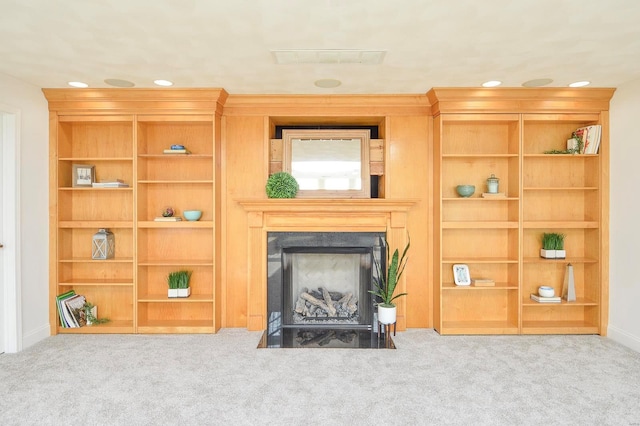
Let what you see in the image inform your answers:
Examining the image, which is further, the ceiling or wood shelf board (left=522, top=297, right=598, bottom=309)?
wood shelf board (left=522, top=297, right=598, bottom=309)

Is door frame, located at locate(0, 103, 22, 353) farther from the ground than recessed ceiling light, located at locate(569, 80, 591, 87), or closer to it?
closer to it

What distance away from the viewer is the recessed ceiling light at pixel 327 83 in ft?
10.5

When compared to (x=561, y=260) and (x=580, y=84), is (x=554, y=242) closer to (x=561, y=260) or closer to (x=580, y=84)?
(x=561, y=260)

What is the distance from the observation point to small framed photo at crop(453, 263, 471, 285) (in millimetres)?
3701

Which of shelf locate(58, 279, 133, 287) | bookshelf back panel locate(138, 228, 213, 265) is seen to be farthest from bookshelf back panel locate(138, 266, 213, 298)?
shelf locate(58, 279, 133, 287)

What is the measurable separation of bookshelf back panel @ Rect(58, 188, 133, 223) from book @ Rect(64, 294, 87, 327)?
2.68 feet

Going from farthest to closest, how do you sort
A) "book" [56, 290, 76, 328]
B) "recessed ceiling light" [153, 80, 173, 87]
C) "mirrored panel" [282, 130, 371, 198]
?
"mirrored panel" [282, 130, 371, 198], "book" [56, 290, 76, 328], "recessed ceiling light" [153, 80, 173, 87]

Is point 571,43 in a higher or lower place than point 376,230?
higher

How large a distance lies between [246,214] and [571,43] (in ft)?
9.84

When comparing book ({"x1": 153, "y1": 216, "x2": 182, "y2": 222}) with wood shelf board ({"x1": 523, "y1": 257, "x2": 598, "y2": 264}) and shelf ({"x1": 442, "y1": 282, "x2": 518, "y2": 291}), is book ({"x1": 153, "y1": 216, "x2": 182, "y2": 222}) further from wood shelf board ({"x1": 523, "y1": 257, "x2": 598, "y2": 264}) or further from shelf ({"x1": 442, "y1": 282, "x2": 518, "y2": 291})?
wood shelf board ({"x1": 523, "y1": 257, "x2": 598, "y2": 264})

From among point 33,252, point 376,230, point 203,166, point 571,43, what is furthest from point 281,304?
point 571,43

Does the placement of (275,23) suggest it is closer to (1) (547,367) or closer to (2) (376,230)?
(2) (376,230)

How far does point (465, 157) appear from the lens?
3.74 m

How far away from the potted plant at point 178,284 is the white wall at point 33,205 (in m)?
1.14
